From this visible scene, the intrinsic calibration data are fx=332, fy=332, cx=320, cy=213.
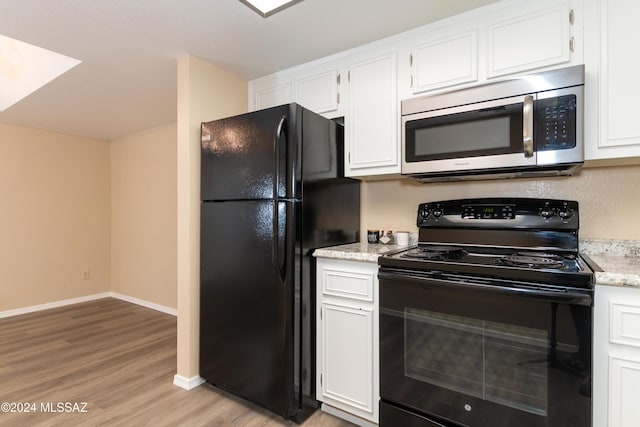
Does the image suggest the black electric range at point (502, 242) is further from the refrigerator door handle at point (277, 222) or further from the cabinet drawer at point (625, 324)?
the refrigerator door handle at point (277, 222)

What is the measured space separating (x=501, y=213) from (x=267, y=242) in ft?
4.41

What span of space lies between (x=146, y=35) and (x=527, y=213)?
2448 millimetres

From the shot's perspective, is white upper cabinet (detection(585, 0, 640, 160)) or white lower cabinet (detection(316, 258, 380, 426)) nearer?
white upper cabinet (detection(585, 0, 640, 160))

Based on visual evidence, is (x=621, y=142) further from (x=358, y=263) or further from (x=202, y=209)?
(x=202, y=209)

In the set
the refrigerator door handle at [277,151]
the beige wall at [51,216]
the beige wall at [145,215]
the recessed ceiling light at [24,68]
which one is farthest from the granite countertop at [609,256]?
the beige wall at [51,216]

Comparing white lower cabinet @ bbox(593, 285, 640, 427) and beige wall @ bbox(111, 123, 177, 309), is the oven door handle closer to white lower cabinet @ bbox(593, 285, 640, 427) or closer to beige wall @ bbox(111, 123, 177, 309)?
white lower cabinet @ bbox(593, 285, 640, 427)

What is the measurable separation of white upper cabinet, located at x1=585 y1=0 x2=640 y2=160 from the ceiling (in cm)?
55

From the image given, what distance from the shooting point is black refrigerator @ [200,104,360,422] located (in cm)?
185

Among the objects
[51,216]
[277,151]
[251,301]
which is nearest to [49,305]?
[51,216]

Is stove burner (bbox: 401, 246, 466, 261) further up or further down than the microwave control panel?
further down

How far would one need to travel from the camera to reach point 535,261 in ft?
4.89

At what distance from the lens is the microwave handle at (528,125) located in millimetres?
1563

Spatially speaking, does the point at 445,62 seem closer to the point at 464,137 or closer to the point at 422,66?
the point at 422,66

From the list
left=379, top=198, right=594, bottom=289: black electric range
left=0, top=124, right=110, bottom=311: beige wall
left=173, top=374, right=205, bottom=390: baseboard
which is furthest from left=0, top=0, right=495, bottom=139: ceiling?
left=173, top=374, right=205, bottom=390: baseboard
